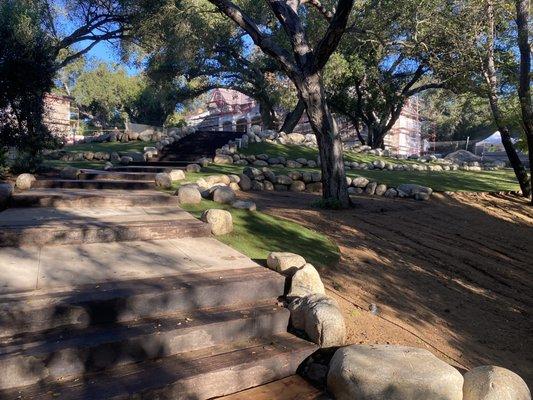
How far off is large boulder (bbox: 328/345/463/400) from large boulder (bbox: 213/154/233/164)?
38.8 feet

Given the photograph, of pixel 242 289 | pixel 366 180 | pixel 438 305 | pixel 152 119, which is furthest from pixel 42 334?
pixel 152 119

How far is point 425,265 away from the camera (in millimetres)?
6012

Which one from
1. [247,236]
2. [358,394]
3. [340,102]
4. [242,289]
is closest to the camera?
[358,394]

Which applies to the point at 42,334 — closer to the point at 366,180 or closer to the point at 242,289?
the point at 242,289

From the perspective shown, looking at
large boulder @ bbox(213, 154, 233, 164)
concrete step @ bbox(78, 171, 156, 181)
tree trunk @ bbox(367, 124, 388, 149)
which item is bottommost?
concrete step @ bbox(78, 171, 156, 181)

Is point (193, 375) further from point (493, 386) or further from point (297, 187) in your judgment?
point (297, 187)

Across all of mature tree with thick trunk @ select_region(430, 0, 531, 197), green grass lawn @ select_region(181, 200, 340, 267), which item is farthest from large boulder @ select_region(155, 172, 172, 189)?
mature tree with thick trunk @ select_region(430, 0, 531, 197)

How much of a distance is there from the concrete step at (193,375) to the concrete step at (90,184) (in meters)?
5.37

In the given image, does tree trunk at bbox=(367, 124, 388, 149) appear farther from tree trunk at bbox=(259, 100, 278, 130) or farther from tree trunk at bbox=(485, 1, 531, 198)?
tree trunk at bbox=(485, 1, 531, 198)

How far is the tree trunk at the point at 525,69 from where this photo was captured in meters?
10.4

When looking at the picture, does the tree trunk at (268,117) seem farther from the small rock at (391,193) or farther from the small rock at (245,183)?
the small rock at (245,183)

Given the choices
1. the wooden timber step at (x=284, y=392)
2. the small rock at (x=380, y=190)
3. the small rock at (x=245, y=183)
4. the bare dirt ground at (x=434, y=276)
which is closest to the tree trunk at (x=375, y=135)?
the small rock at (x=380, y=190)

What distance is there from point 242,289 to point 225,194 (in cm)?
348

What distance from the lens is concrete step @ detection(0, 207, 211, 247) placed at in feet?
14.5
